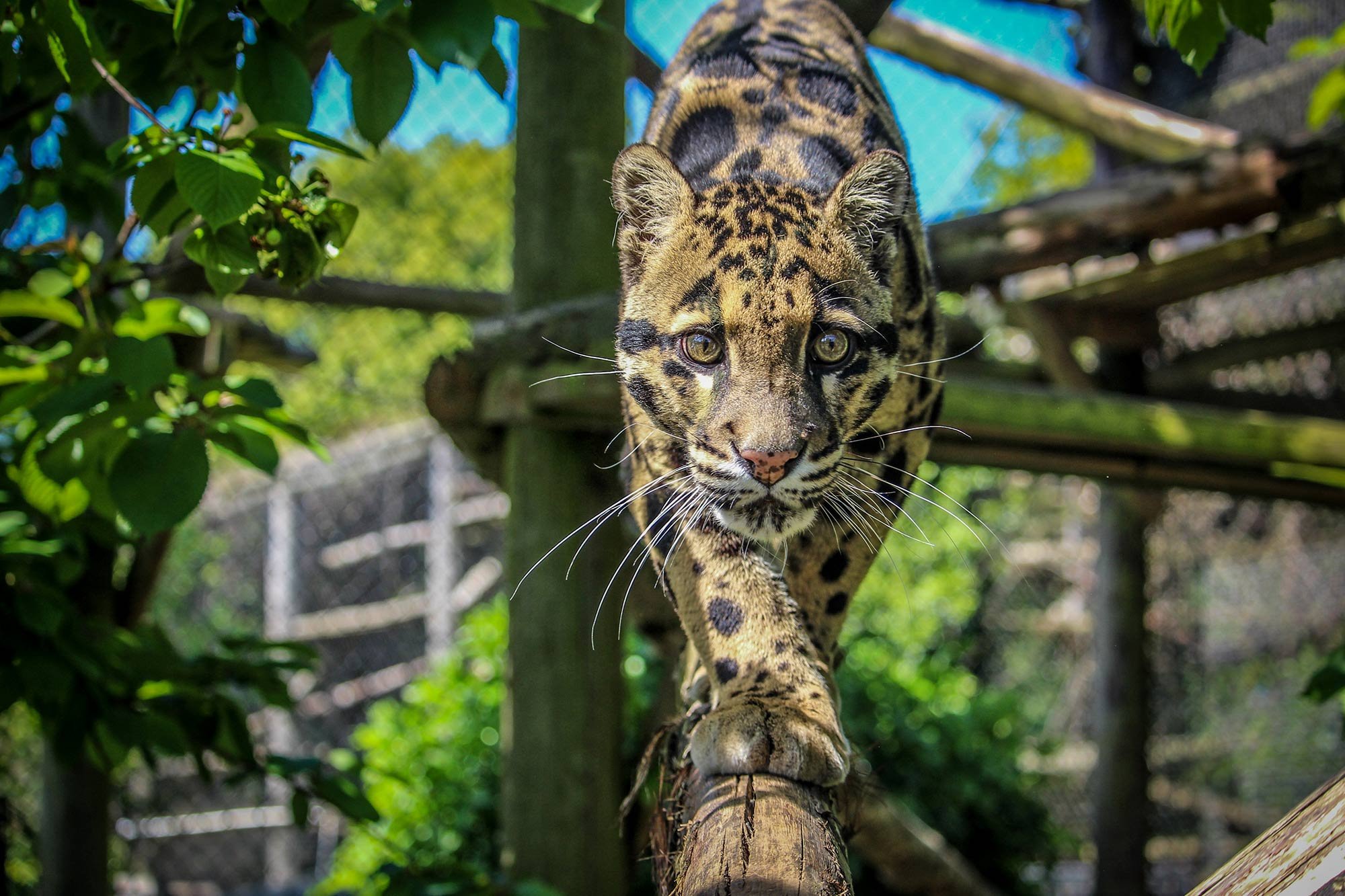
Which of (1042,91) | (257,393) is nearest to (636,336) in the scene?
(257,393)

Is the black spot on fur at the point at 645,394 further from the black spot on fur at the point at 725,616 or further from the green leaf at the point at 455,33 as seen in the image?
the green leaf at the point at 455,33

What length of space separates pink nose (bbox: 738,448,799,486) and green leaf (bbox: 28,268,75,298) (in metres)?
1.57

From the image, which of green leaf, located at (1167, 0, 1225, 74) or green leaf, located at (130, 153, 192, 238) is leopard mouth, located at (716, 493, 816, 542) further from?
green leaf, located at (1167, 0, 1225, 74)

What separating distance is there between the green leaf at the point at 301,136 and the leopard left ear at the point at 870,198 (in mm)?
850

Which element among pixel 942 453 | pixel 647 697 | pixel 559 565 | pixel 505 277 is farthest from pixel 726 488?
pixel 505 277

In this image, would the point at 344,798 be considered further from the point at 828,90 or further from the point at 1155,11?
the point at 1155,11

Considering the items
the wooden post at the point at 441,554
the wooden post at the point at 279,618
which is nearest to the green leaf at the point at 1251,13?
the wooden post at the point at 441,554

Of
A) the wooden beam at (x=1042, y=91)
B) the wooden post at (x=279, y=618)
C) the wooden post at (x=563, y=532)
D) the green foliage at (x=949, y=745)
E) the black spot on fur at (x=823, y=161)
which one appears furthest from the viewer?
the wooden post at (x=279, y=618)

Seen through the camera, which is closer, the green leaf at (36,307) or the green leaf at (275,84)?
the green leaf at (275,84)

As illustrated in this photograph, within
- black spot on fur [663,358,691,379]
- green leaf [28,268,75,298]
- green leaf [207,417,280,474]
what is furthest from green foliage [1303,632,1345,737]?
green leaf [28,268,75,298]

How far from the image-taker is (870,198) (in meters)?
2.14

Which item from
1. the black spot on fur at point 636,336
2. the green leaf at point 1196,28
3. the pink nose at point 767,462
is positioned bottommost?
the pink nose at point 767,462

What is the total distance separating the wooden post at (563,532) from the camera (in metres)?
3.45

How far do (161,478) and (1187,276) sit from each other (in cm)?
433
